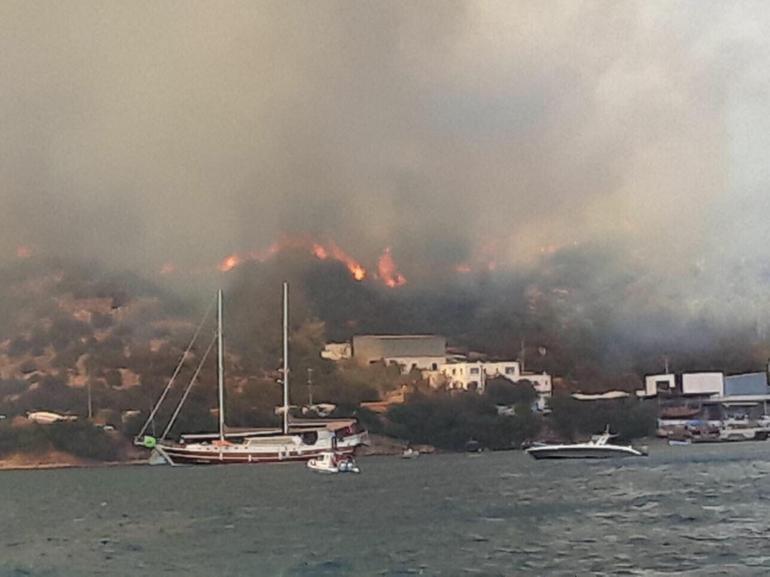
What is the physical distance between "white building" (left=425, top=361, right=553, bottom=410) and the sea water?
333cm

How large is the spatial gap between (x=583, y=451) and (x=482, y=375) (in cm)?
462

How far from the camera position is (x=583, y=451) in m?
43.1

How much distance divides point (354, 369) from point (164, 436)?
23.8ft

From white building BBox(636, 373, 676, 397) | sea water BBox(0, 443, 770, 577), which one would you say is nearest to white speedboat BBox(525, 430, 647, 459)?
sea water BBox(0, 443, 770, 577)

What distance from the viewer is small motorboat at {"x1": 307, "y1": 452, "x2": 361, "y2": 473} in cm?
3928

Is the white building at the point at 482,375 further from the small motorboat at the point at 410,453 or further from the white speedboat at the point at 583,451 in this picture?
the small motorboat at the point at 410,453

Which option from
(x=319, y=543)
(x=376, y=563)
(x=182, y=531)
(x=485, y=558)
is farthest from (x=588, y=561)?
(x=182, y=531)

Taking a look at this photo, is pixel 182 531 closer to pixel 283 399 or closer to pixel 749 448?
pixel 283 399

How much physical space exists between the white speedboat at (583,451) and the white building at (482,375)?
189cm

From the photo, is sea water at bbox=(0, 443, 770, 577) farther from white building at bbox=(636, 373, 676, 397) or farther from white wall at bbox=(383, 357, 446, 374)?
white building at bbox=(636, 373, 676, 397)

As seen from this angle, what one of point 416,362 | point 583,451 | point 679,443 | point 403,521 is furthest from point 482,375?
point 403,521

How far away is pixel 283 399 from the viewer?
4256 cm

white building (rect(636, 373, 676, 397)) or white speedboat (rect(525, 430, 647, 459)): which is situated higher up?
white building (rect(636, 373, 676, 397))

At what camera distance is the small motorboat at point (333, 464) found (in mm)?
39281
